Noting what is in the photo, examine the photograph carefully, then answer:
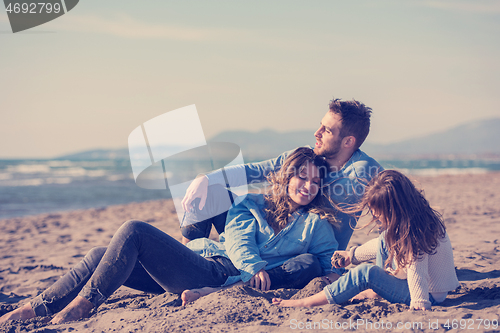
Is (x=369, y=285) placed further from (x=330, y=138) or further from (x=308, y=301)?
(x=330, y=138)

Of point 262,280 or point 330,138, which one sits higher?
point 330,138

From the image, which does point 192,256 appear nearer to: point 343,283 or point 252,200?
point 252,200

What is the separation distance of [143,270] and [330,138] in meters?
1.77

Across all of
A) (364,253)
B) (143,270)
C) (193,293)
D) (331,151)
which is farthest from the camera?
(331,151)

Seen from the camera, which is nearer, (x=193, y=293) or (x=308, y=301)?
(x=308, y=301)

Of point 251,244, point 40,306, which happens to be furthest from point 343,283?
point 40,306

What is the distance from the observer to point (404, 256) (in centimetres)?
216

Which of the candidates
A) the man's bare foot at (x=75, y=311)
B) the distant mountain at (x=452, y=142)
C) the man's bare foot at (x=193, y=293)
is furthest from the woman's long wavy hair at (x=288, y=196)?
the distant mountain at (x=452, y=142)

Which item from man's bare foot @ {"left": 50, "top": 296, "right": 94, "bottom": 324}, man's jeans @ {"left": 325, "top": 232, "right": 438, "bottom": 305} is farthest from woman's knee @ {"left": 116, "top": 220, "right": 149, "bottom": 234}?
man's jeans @ {"left": 325, "top": 232, "right": 438, "bottom": 305}

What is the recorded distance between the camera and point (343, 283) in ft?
7.33

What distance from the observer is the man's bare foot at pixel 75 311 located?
7.23 feet

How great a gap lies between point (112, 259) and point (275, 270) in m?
1.09

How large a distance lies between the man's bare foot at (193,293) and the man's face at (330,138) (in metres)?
1.40

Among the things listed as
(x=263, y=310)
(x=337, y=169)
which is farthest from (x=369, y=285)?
(x=337, y=169)
